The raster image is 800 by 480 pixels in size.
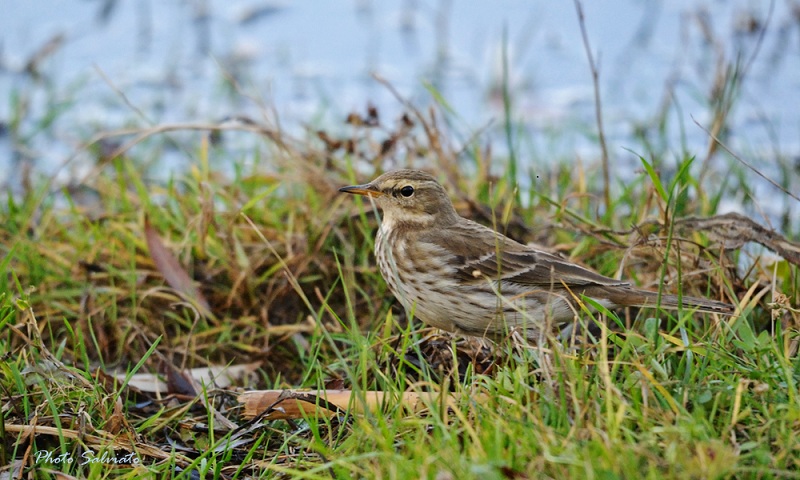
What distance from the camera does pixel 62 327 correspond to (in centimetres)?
588

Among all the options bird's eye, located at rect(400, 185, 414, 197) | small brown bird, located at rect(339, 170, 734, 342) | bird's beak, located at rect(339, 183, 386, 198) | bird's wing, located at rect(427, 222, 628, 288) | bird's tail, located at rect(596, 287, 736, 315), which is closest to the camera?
bird's tail, located at rect(596, 287, 736, 315)

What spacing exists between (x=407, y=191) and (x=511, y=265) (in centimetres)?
78

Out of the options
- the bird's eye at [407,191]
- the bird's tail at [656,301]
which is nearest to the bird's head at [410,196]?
the bird's eye at [407,191]

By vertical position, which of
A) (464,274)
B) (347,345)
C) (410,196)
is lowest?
(347,345)

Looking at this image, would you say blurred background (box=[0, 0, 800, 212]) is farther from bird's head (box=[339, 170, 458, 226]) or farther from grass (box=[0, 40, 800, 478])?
bird's head (box=[339, 170, 458, 226])

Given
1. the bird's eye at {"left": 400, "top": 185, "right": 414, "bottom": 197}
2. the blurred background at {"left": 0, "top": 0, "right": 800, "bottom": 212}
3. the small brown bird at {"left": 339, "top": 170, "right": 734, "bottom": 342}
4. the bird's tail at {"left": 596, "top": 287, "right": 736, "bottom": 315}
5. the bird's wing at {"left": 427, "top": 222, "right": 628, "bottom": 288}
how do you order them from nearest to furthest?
the bird's tail at {"left": 596, "top": 287, "right": 736, "bottom": 315} < the small brown bird at {"left": 339, "top": 170, "right": 734, "bottom": 342} < the bird's wing at {"left": 427, "top": 222, "right": 628, "bottom": 288} < the bird's eye at {"left": 400, "top": 185, "right": 414, "bottom": 197} < the blurred background at {"left": 0, "top": 0, "right": 800, "bottom": 212}

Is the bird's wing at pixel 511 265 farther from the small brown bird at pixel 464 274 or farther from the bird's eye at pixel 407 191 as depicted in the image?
the bird's eye at pixel 407 191

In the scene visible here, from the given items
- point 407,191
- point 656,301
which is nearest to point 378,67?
point 407,191

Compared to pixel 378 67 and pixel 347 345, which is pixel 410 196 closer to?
pixel 347 345

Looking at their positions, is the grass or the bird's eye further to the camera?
the bird's eye

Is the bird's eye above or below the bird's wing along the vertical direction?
above

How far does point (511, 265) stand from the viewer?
539 cm

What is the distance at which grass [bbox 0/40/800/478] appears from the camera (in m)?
3.62

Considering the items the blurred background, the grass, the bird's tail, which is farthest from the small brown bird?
the blurred background
